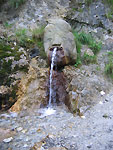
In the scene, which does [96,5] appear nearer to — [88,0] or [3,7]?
[88,0]

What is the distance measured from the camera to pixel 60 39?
6.10m

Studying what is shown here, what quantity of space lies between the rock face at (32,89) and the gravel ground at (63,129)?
0.34 meters

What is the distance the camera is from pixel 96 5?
7.91 meters

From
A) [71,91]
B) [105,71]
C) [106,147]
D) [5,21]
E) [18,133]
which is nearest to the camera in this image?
[106,147]

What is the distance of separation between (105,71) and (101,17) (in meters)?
3.30

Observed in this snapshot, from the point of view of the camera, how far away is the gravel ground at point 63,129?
3.06m

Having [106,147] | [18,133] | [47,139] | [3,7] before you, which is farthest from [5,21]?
[106,147]

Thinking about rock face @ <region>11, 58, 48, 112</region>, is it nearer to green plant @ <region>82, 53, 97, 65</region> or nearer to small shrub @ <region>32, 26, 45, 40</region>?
small shrub @ <region>32, 26, 45, 40</region>

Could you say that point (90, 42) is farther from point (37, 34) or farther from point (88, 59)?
point (37, 34)

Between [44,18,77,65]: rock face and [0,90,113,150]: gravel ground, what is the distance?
2.06m

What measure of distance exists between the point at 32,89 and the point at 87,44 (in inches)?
133

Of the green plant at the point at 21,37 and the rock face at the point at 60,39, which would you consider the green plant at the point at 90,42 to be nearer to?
the rock face at the point at 60,39

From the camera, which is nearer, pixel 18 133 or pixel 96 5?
pixel 18 133

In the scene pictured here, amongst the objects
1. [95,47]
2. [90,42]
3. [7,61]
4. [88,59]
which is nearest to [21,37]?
[7,61]
